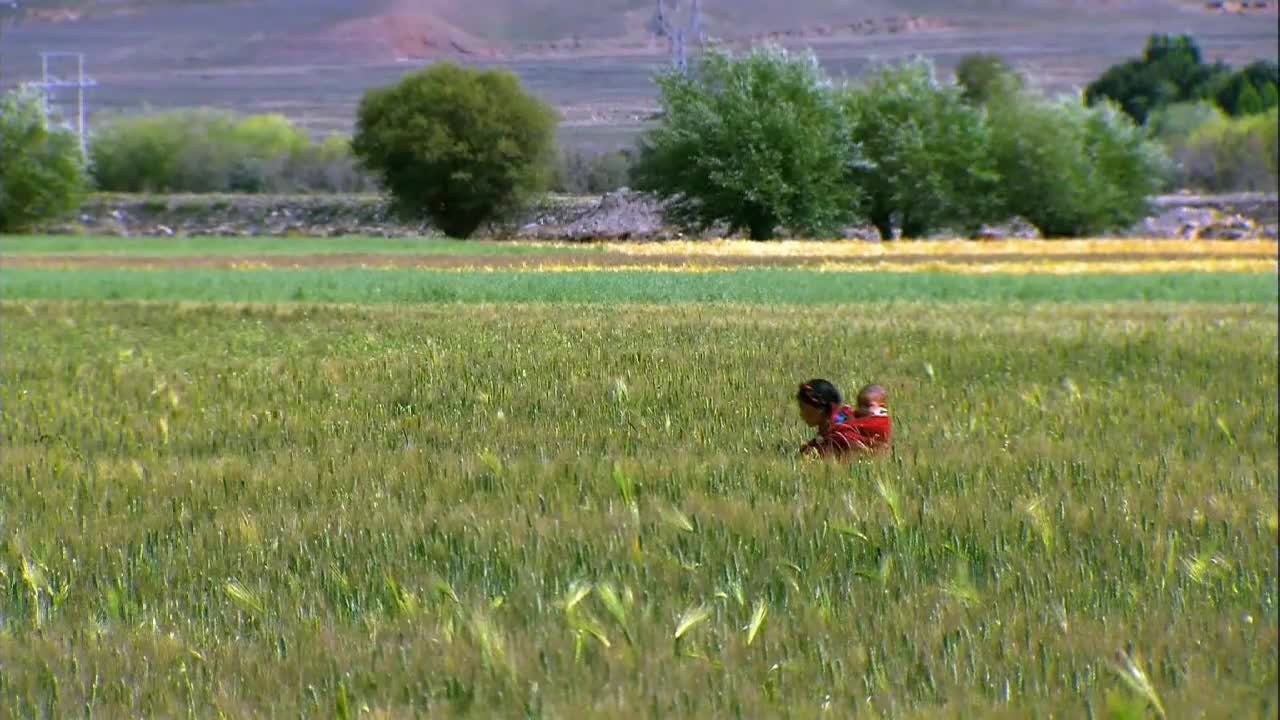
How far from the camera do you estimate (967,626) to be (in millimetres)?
3441

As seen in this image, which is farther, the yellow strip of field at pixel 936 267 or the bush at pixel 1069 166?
the bush at pixel 1069 166

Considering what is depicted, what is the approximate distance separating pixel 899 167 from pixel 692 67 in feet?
36.7

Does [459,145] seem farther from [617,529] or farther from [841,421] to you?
[617,529]

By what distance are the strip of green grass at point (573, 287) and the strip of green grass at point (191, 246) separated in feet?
0.49

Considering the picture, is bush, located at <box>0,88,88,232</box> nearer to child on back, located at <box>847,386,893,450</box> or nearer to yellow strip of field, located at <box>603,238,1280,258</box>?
yellow strip of field, located at <box>603,238,1280,258</box>

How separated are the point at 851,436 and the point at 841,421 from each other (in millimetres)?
70

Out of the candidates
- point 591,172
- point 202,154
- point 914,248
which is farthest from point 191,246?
point 914,248

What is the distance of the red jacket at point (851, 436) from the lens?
17.5 ft

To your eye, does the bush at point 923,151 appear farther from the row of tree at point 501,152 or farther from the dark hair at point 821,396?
the dark hair at point 821,396

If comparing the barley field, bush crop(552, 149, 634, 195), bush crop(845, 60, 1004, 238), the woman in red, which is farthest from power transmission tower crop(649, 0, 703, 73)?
bush crop(845, 60, 1004, 238)

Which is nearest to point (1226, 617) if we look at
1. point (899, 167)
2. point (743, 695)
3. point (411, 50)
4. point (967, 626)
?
point (967, 626)

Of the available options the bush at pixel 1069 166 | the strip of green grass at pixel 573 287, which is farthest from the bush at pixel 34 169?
the bush at pixel 1069 166

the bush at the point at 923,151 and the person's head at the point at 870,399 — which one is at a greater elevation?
the bush at the point at 923,151

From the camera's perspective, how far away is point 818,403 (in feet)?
18.0
